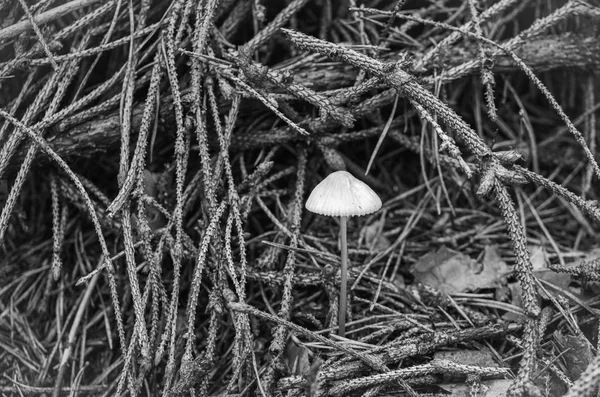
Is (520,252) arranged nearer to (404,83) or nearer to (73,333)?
(404,83)

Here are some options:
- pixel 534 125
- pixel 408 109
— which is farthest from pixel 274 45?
pixel 534 125

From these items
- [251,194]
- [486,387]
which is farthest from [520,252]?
[251,194]

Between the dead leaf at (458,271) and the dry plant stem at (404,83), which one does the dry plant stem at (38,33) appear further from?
the dead leaf at (458,271)

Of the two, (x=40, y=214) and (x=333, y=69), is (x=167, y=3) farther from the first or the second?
(x=40, y=214)

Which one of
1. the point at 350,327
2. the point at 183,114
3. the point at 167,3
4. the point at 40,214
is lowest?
the point at 350,327

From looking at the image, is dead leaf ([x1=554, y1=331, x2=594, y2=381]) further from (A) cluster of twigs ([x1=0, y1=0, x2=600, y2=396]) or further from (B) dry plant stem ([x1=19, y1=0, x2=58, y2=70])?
(B) dry plant stem ([x1=19, y1=0, x2=58, y2=70])

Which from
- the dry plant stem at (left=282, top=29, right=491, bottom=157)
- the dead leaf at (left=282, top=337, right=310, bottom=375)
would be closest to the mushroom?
the dry plant stem at (left=282, top=29, right=491, bottom=157)

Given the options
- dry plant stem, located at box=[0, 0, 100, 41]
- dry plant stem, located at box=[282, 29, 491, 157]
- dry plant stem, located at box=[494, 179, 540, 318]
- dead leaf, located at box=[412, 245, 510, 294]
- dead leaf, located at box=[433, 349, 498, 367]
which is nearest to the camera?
dry plant stem, located at box=[494, 179, 540, 318]
